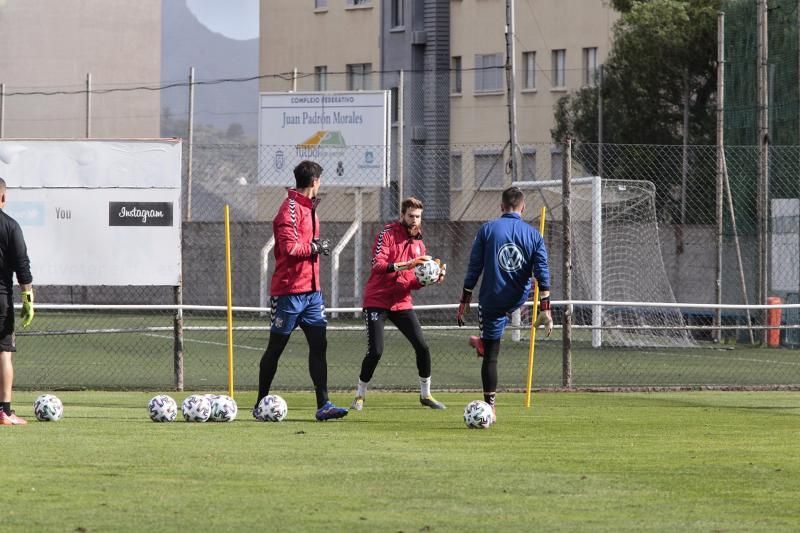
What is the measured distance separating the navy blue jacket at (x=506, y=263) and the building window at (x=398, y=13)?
43.9 metres

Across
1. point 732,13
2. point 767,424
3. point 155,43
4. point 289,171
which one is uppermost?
point 155,43

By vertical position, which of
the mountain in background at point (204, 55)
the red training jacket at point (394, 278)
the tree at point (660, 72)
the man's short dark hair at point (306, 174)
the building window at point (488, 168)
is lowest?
the red training jacket at point (394, 278)

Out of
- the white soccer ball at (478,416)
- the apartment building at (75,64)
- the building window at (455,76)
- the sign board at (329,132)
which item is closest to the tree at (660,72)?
the building window at (455,76)

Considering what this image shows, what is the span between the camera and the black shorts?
41.7 feet

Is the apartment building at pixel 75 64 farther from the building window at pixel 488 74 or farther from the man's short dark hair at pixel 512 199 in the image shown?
the man's short dark hair at pixel 512 199

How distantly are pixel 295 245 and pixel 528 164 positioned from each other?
36.0 meters

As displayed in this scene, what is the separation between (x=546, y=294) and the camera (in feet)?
44.4

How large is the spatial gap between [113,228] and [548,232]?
1671 cm

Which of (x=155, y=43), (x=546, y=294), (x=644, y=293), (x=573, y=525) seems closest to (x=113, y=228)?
(x=546, y=294)

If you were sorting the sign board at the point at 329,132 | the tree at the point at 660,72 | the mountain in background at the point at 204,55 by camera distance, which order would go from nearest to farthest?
the sign board at the point at 329,132, the tree at the point at 660,72, the mountain in background at the point at 204,55

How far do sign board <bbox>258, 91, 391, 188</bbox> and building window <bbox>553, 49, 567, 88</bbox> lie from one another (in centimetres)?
1621

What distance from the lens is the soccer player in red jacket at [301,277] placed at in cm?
1297

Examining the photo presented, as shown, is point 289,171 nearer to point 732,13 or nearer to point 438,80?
point 732,13

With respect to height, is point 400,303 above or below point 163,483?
above
